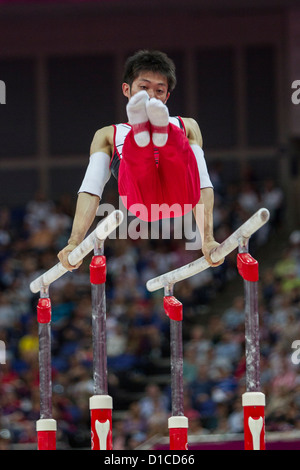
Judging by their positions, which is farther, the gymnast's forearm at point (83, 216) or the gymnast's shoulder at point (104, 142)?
the gymnast's shoulder at point (104, 142)

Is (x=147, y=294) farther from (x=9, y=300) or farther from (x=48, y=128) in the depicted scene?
(x=48, y=128)

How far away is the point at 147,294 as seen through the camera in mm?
15484

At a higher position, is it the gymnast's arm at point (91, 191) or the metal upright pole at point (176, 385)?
the gymnast's arm at point (91, 191)

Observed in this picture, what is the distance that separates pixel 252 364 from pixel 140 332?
8903 millimetres

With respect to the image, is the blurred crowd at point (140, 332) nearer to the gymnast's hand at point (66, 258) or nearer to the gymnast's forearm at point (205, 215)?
the gymnast's forearm at point (205, 215)

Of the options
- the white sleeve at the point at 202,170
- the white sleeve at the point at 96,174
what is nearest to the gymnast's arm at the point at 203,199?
the white sleeve at the point at 202,170

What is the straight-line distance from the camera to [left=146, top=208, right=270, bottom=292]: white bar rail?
202 inches

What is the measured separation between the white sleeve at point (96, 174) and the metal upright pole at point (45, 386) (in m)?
0.84

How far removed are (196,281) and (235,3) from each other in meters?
5.11

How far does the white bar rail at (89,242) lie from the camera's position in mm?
5277

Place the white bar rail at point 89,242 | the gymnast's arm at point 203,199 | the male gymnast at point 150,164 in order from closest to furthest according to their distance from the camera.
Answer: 1. the white bar rail at point 89,242
2. the male gymnast at point 150,164
3. the gymnast's arm at point 203,199

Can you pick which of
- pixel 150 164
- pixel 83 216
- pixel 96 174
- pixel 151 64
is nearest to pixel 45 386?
pixel 83 216

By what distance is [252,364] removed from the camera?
18.2 feet

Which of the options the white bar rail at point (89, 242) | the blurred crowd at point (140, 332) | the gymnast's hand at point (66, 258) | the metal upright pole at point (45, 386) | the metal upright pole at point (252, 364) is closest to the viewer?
the white bar rail at point (89, 242)
